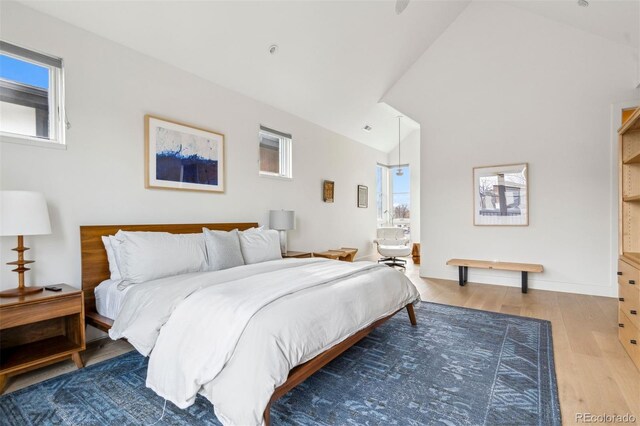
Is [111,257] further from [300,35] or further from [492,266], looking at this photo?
[492,266]

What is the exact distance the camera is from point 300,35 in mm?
3727

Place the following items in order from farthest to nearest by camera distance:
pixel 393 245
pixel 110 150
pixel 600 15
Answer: pixel 393 245
pixel 600 15
pixel 110 150

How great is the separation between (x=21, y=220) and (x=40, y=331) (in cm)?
96

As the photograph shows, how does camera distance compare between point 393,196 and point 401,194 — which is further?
point 393,196

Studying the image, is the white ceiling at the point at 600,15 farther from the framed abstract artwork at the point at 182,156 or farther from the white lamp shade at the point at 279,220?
the framed abstract artwork at the point at 182,156

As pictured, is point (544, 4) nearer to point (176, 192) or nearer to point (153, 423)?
point (176, 192)

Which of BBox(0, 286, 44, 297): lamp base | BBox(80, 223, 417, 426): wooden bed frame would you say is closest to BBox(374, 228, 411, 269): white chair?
BBox(80, 223, 417, 426): wooden bed frame

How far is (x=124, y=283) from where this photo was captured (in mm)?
2592

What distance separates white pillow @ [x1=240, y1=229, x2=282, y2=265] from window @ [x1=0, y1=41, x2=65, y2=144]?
1819 millimetres

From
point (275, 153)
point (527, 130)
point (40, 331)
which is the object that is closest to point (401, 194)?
point (527, 130)

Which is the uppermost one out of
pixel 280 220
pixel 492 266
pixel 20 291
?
pixel 280 220

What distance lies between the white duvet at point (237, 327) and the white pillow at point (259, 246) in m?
0.86

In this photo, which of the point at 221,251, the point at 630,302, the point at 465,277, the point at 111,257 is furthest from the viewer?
the point at 465,277

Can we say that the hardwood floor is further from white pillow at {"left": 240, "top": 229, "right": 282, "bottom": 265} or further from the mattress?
the mattress
